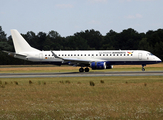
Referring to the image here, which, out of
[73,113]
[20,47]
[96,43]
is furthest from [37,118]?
[96,43]

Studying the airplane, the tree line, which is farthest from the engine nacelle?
the tree line

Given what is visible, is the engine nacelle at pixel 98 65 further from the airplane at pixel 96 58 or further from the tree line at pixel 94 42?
the tree line at pixel 94 42

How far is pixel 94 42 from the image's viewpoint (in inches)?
7205

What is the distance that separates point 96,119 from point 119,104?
4154mm

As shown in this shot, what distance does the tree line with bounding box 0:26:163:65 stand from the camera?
11209 centimetres

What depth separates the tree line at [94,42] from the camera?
112m

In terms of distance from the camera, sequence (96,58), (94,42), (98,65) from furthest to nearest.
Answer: (94,42)
(96,58)
(98,65)

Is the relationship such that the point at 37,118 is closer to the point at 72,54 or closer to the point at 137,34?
the point at 72,54

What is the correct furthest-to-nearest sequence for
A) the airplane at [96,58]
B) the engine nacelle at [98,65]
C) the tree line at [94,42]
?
1. the tree line at [94,42]
2. the airplane at [96,58]
3. the engine nacelle at [98,65]

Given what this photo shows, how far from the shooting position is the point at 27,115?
12797 millimetres

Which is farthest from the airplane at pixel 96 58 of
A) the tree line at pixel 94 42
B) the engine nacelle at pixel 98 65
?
the tree line at pixel 94 42

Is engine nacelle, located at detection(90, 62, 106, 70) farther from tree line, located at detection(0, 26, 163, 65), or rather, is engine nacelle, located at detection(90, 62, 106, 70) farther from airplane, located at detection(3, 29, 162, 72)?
tree line, located at detection(0, 26, 163, 65)

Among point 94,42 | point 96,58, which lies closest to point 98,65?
point 96,58

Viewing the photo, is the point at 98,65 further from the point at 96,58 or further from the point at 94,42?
the point at 94,42
